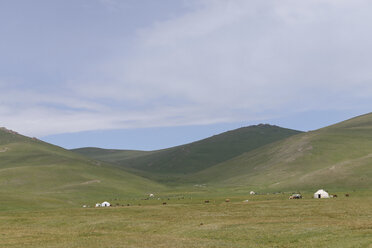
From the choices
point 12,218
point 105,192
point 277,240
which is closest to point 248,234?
point 277,240


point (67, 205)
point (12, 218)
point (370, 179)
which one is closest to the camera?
point (12, 218)

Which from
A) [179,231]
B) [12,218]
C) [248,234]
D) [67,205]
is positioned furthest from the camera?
[67,205]

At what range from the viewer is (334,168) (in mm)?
176125

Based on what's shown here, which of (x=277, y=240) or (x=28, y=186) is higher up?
(x=28, y=186)

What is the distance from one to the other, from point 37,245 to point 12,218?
3555 centimetres

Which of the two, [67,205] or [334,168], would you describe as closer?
[67,205]

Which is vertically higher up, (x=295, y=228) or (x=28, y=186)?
(x=28, y=186)

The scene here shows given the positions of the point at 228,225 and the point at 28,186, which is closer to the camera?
the point at 228,225

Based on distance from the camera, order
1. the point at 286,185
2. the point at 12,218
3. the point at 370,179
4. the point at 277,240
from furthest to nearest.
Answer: the point at 286,185 < the point at 370,179 < the point at 12,218 < the point at 277,240

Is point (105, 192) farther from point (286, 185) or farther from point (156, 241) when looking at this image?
point (156, 241)

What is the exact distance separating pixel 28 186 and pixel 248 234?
145m

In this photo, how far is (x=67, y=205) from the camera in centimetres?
12525

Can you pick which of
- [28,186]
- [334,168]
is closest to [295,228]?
[334,168]

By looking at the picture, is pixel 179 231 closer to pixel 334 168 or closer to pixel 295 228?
pixel 295 228
